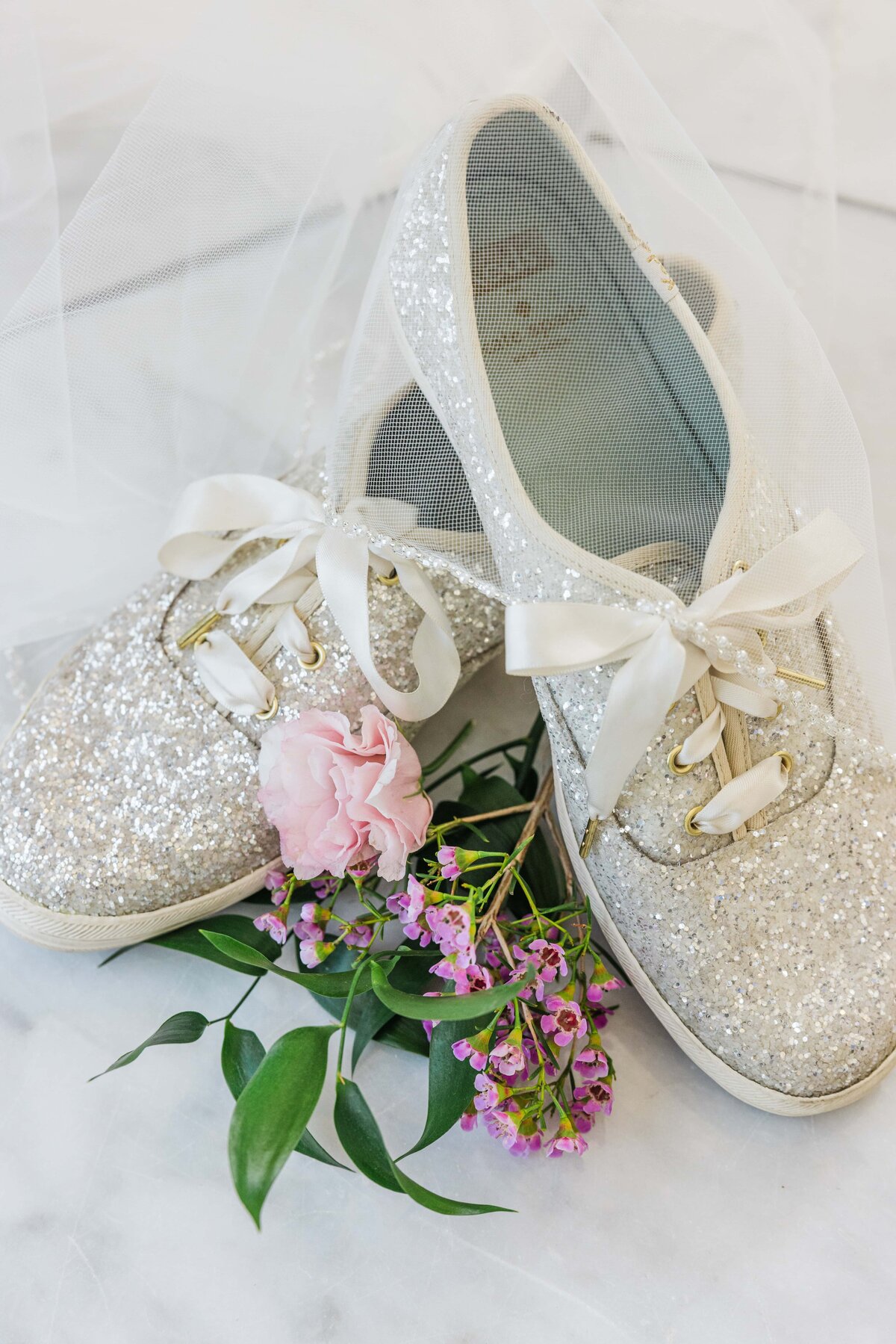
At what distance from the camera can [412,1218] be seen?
0.64 m

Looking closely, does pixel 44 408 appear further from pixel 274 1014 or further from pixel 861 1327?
pixel 861 1327

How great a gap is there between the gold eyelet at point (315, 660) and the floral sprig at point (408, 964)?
95 mm

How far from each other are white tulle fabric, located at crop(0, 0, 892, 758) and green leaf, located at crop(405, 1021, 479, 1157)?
301mm

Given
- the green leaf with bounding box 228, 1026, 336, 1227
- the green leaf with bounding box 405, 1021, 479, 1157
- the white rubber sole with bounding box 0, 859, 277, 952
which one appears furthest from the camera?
the white rubber sole with bounding box 0, 859, 277, 952

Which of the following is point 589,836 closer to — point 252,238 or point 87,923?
point 87,923

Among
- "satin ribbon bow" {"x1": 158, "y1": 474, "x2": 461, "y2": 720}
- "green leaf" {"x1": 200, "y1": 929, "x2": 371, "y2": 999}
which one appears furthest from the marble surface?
"satin ribbon bow" {"x1": 158, "y1": 474, "x2": 461, "y2": 720}

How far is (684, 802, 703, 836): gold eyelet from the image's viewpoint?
646 mm

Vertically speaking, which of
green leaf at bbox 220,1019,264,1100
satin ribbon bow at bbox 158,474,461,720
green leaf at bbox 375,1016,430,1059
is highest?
satin ribbon bow at bbox 158,474,461,720

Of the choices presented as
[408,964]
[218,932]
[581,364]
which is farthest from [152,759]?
[581,364]

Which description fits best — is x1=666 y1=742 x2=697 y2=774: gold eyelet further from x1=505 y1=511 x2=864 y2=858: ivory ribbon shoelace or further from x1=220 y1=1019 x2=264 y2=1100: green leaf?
x1=220 y1=1019 x2=264 y2=1100: green leaf

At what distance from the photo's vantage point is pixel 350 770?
63 cm

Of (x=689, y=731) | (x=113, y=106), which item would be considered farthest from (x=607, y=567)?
(x=113, y=106)

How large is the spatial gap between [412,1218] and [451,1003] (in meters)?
0.22

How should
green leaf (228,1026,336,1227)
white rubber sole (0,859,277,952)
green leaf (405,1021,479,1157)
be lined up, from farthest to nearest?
1. white rubber sole (0,859,277,952)
2. green leaf (405,1021,479,1157)
3. green leaf (228,1026,336,1227)
